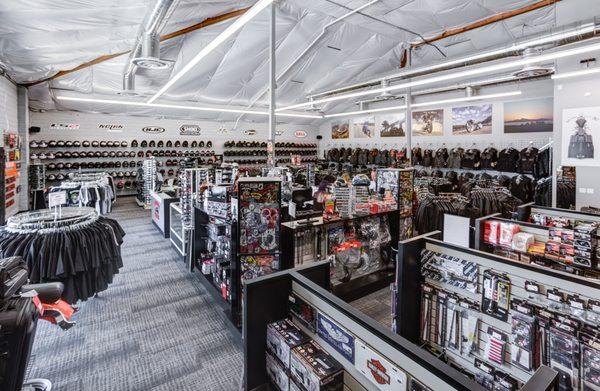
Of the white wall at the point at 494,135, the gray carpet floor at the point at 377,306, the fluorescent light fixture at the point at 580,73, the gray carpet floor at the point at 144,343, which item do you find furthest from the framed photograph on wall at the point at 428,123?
the gray carpet floor at the point at 144,343

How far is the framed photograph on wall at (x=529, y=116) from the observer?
31.3 ft

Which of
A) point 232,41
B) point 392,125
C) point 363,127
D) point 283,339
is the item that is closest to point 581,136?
point 283,339

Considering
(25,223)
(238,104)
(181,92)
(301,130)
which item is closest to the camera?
(25,223)

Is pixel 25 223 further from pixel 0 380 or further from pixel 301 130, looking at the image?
pixel 301 130

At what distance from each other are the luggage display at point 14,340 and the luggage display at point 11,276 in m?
0.06

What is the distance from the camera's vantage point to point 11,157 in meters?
7.50

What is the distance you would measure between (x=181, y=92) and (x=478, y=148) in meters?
10.3

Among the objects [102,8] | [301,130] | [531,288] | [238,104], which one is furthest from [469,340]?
[301,130]

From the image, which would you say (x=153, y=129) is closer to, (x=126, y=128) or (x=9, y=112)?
(x=126, y=128)

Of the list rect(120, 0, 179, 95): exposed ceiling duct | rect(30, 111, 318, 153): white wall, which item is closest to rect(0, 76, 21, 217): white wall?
rect(30, 111, 318, 153): white wall

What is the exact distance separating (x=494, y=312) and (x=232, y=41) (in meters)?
7.61

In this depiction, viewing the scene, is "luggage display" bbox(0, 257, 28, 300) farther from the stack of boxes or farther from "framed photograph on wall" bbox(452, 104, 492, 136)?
"framed photograph on wall" bbox(452, 104, 492, 136)

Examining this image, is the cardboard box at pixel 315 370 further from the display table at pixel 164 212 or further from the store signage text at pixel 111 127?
the store signage text at pixel 111 127

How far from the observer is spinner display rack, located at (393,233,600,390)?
5.74ft
